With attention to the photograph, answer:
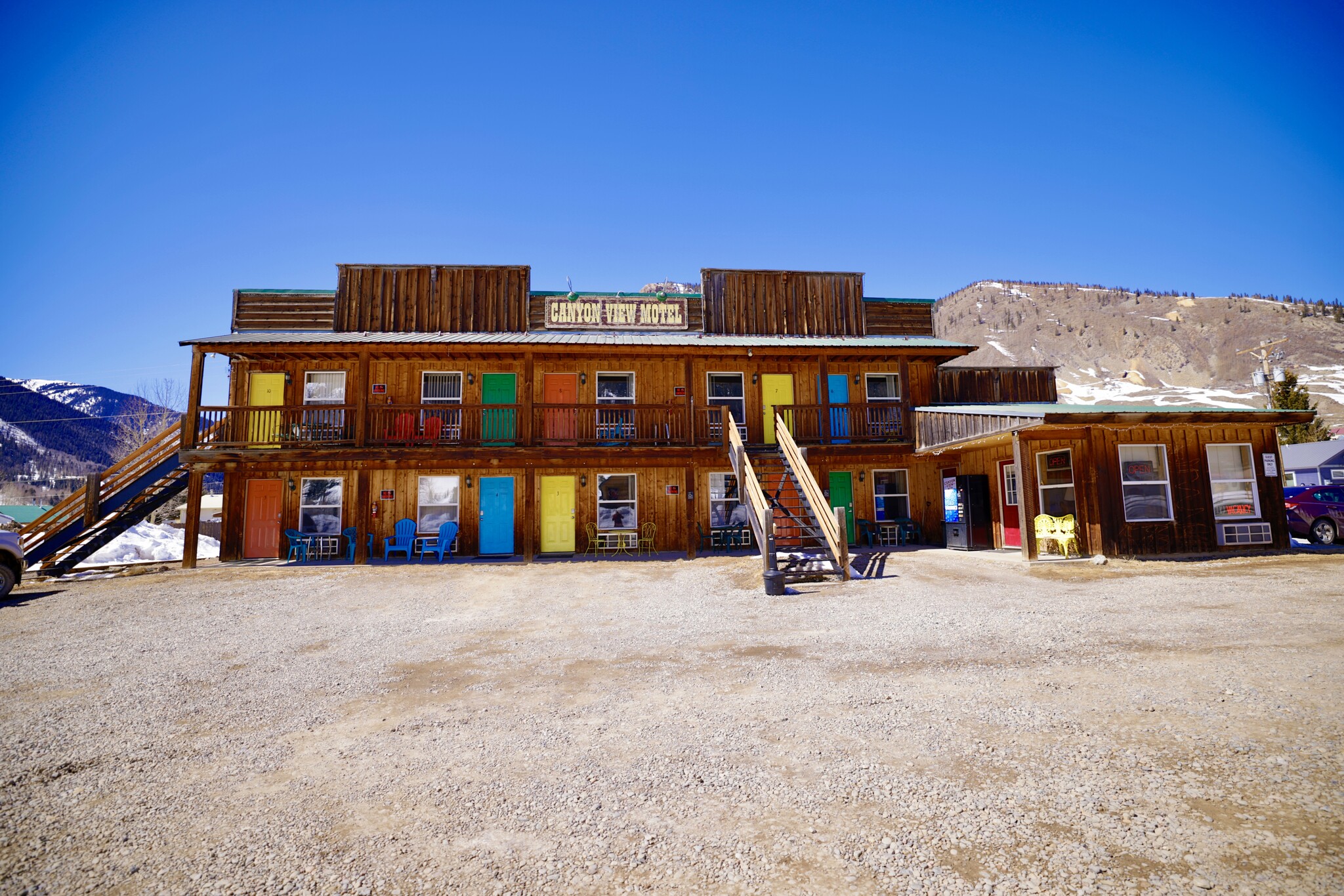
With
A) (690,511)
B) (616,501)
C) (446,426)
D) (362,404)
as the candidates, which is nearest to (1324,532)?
A: (690,511)

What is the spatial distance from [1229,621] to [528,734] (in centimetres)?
822

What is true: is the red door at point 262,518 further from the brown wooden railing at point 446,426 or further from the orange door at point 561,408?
the orange door at point 561,408

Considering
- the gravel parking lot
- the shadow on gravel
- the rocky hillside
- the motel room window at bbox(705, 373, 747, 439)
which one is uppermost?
the rocky hillside

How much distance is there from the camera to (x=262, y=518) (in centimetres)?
1688

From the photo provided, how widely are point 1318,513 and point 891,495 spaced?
1070 centimetres

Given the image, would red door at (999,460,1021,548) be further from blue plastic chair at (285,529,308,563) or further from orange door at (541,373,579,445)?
blue plastic chair at (285,529,308,563)

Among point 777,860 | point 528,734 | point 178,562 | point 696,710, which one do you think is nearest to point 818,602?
point 696,710

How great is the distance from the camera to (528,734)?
454 centimetres

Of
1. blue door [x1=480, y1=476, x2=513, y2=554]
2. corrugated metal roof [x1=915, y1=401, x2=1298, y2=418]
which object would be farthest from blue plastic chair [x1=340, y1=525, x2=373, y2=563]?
corrugated metal roof [x1=915, y1=401, x2=1298, y2=418]

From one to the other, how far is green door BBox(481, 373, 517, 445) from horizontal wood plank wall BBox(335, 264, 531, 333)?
1.77m

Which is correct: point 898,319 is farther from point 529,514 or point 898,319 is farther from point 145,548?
point 145,548

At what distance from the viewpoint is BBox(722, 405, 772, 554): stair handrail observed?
11.6 m

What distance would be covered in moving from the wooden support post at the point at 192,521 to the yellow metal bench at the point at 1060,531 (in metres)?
19.9

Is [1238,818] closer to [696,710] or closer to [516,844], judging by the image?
[696,710]
